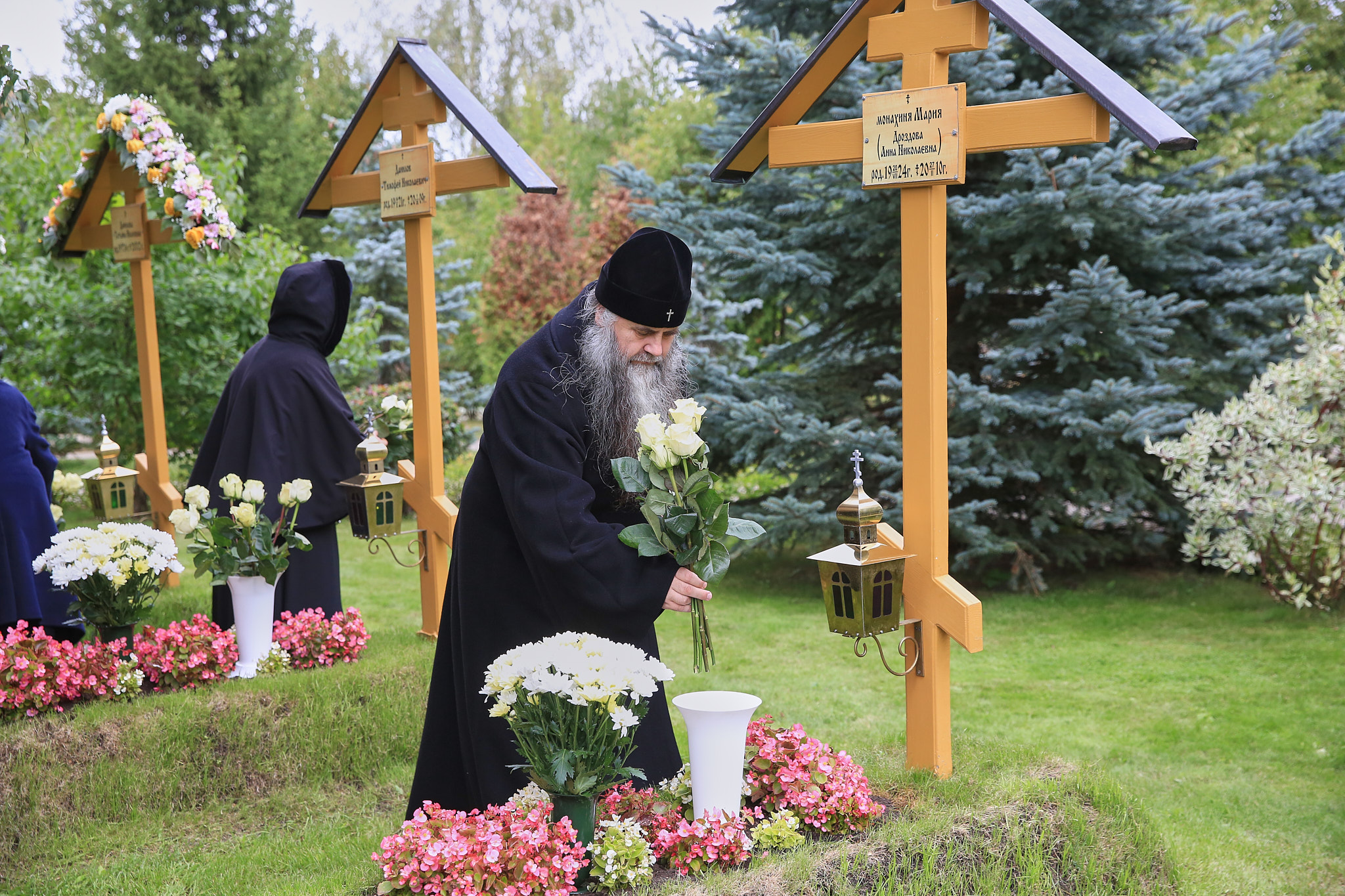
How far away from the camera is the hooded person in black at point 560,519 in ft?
9.43

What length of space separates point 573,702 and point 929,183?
1.99m

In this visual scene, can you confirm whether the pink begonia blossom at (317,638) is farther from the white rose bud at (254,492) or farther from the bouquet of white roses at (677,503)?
the bouquet of white roses at (677,503)

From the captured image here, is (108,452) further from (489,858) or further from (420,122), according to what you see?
(489,858)

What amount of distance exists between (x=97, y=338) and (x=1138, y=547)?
353 inches

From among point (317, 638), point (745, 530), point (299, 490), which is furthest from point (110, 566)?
point (745, 530)

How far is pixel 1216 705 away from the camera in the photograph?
586cm

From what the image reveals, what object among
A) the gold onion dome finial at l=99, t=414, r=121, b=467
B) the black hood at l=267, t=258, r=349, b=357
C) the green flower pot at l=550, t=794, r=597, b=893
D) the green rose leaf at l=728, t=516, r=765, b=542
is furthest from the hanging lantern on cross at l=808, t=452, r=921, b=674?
the gold onion dome finial at l=99, t=414, r=121, b=467

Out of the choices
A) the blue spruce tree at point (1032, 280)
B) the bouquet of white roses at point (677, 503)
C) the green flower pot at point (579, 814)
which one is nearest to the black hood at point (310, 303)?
the blue spruce tree at point (1032, 280)

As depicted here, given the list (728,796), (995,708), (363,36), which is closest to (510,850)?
(728,796)

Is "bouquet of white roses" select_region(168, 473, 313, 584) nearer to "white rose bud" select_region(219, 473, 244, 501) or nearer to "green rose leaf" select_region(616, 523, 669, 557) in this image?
"white rose bud" select_region(219, 473, 244, 501)

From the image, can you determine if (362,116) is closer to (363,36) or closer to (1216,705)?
(1216,705)

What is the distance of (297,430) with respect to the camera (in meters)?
5.85

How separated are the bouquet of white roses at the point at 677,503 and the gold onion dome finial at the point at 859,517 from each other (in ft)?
Answer: 2.02

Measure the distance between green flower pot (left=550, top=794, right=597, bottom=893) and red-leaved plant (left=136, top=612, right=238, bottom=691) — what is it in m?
2.91
